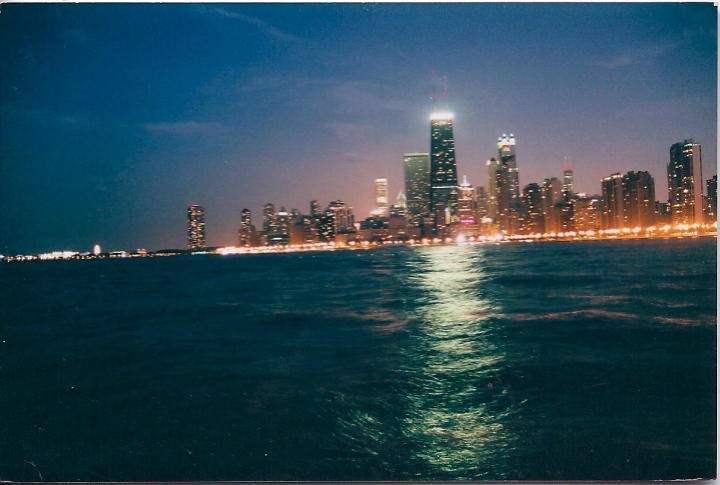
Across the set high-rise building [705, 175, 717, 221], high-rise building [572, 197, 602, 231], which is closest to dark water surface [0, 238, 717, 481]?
high-rise building [705, 175, 717, 221]

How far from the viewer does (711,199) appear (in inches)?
108

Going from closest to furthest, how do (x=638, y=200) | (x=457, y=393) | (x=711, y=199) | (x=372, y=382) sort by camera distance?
(x=711, y=199)
(x=457, y=393)
(x=372, y=382)
(x=638, y=200)

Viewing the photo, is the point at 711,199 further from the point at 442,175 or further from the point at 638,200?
the point at 442,175

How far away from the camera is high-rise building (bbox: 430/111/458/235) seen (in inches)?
149

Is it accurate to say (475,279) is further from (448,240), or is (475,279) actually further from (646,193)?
(646,193)

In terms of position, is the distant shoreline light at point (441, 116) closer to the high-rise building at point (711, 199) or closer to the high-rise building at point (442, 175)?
the high-rise building at point (442, 175)

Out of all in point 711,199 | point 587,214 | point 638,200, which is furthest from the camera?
point 587,214

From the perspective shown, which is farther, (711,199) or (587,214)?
(587,214)

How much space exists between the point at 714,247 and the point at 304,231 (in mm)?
4219

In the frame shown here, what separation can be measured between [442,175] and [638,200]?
2.30 metres

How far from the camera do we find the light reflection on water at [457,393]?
2.46 m

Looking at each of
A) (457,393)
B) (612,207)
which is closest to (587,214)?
(612,207)

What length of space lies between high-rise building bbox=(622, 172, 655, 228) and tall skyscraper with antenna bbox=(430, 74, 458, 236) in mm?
1803

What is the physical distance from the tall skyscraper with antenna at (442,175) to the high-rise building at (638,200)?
71.0 inches
